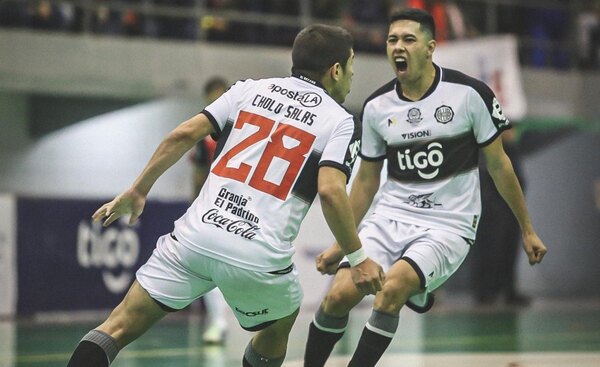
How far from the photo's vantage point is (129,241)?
47.3ft

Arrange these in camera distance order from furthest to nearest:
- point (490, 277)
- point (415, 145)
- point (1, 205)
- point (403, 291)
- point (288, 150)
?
point (490, 277) < point (1, 205) < point (415, 145) < point (403, 291) < point (288, 150)

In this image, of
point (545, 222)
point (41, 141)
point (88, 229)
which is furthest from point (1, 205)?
point (545, 222)

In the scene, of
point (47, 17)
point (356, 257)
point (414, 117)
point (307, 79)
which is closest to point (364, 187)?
point (414, 117)

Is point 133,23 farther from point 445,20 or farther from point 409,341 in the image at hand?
point 409,341

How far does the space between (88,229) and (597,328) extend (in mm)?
6070

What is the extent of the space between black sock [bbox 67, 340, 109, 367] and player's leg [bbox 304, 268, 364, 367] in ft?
6.44

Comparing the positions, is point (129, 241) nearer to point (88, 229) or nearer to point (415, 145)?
point (88, 229)

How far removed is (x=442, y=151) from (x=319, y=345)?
1405 mm

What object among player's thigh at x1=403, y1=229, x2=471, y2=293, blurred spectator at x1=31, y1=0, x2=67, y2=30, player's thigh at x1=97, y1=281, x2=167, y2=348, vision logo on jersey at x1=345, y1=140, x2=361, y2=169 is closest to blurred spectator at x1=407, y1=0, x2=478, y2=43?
blurred spectator at x1=31, y1=0, x2=67, y2=30

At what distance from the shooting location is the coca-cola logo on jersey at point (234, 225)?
5.46 m

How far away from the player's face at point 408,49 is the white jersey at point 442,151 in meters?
0.19

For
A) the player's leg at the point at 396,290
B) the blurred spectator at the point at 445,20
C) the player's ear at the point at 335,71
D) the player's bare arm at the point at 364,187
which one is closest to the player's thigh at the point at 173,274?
the player's ear at the point at 335,71

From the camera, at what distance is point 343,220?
5363 millimetres

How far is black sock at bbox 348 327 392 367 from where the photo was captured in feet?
22.1
